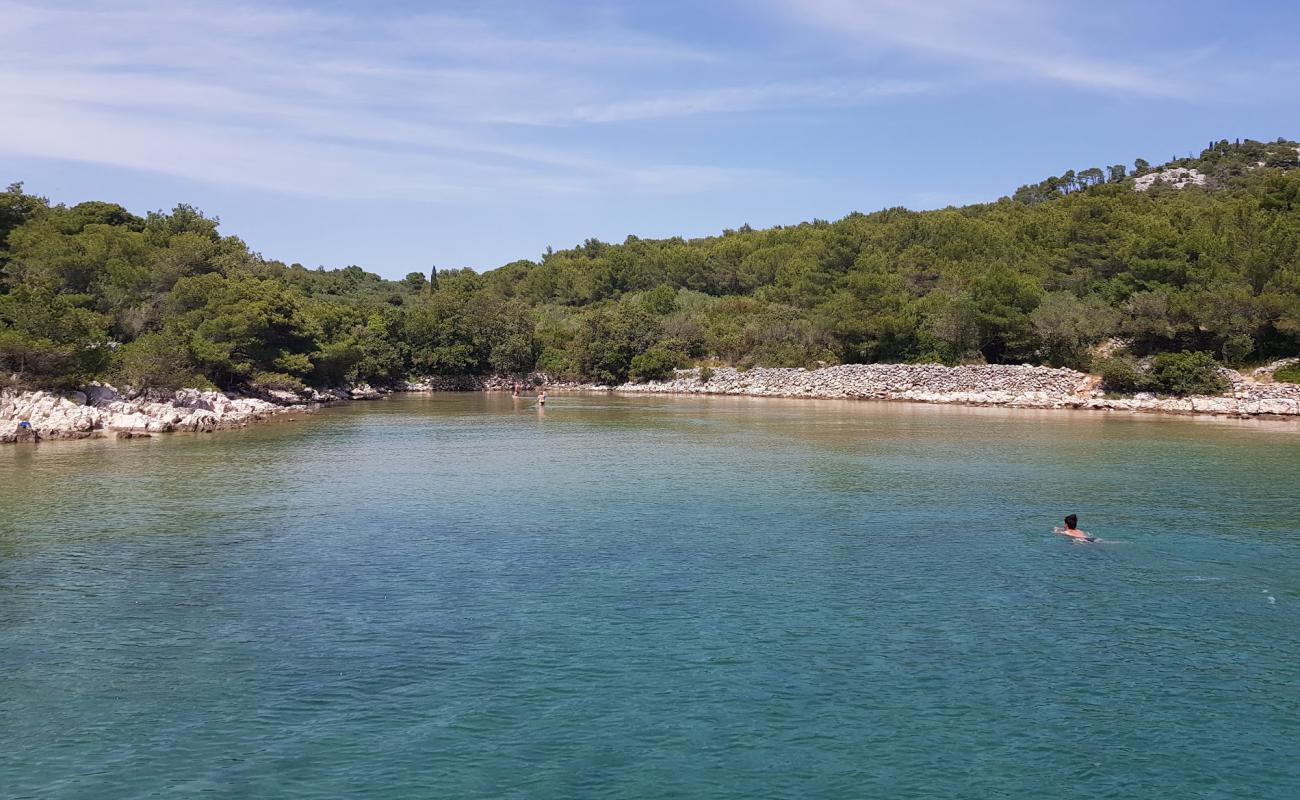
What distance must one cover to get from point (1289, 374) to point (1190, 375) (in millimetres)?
4778

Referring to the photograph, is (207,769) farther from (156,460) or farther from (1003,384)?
(1003,384)

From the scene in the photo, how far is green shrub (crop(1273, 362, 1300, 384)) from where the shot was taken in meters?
49.2

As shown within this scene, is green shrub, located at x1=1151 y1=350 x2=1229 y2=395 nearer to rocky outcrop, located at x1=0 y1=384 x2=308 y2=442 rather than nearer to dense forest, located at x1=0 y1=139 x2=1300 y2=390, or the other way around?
dense forest, located at x1=0 y1=139 x2=1300 y2=390

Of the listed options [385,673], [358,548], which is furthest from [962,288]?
[385,673]

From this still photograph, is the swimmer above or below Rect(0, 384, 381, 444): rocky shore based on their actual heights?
below

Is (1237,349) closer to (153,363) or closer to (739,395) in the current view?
(739,395)

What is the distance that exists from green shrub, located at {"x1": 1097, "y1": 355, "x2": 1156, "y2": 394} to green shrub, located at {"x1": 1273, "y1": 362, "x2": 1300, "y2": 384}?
5852 mm


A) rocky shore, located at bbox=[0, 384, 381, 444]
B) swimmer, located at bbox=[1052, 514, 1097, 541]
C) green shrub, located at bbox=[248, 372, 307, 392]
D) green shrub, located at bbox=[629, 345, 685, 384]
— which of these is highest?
green shrub, located at bbox=[629, 345, 685, 384]

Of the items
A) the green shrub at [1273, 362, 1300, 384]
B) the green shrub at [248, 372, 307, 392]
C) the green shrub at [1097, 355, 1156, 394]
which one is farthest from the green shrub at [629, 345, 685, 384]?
the green shrub at [1273, 362, 1300, 384]

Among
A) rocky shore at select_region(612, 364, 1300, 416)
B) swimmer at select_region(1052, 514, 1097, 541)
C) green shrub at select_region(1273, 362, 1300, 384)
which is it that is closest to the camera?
swimmer at select_region(1052, 514, 1097, 541)

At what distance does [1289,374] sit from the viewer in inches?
1960

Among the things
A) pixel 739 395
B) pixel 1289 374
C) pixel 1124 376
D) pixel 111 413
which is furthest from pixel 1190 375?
pixel 111 413

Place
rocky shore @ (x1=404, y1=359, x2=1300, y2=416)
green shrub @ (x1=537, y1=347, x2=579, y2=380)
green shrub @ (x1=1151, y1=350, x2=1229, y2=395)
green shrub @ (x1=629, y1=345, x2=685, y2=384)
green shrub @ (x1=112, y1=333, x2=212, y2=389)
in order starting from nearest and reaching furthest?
green shrub @ (x1=112, y1=333, x2=212, y2=389) < rocky shore @ (x1=404, y1=359, x2=1300, y2=416) < green shrub @ (x1=1151, y1=350, x2=1229, y2=395) < green shrub @ (x1=629, y1=345, x2=685, y2=384) < green shrub @ (x1=537, y1=347, x2=579, y2=380)

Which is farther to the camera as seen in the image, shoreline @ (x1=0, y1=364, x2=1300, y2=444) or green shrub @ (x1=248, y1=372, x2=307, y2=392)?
green shrub @ (x1=248, y1=372, x2=307, y2=392)
